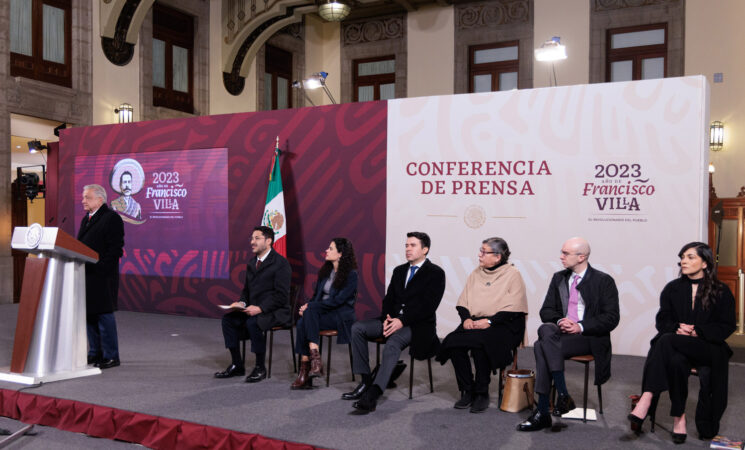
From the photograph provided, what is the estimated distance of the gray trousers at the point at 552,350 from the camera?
3.52m

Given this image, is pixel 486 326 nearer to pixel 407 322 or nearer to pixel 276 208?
pixel 407 322

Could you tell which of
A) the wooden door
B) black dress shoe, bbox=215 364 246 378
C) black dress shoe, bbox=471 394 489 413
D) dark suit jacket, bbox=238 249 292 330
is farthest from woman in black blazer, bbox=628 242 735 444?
the wooden door

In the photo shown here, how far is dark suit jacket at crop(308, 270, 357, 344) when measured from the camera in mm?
4383

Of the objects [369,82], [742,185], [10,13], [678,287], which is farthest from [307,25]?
[678,287]

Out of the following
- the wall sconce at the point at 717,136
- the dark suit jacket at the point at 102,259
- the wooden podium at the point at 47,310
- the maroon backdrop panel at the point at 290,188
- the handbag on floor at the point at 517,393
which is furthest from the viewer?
the wall sconce at the point at 717,136

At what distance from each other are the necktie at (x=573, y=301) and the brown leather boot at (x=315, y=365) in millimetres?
1552

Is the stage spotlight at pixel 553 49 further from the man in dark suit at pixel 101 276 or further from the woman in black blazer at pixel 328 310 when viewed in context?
the man in dark suit at pixel 101 276

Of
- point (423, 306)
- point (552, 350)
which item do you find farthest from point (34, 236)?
point (552, 350)

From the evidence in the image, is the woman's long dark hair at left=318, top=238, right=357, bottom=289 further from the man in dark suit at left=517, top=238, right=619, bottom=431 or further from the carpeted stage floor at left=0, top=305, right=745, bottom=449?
the man in dark suit at left=517, top=238, right=619, bottom=431

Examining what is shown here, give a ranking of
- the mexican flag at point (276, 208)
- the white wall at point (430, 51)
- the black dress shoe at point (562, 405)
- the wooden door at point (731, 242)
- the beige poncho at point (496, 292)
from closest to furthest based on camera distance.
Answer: the black dress shoe at point (562, 405) → the beige poncho at point (496, 292) → the mexican flag at point (276, 208) → the wooden door at point (731, 242) → the white wall at point (430, 51)

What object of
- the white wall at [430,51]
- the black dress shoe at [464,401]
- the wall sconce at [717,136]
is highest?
the white wall at [430,51]

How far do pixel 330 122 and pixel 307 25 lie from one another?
6552 mm

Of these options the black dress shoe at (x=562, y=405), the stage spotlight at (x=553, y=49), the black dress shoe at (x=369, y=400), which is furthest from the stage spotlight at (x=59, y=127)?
the black dress shoe at (x=562, y=405)

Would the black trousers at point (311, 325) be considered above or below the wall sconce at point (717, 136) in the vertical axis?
below
